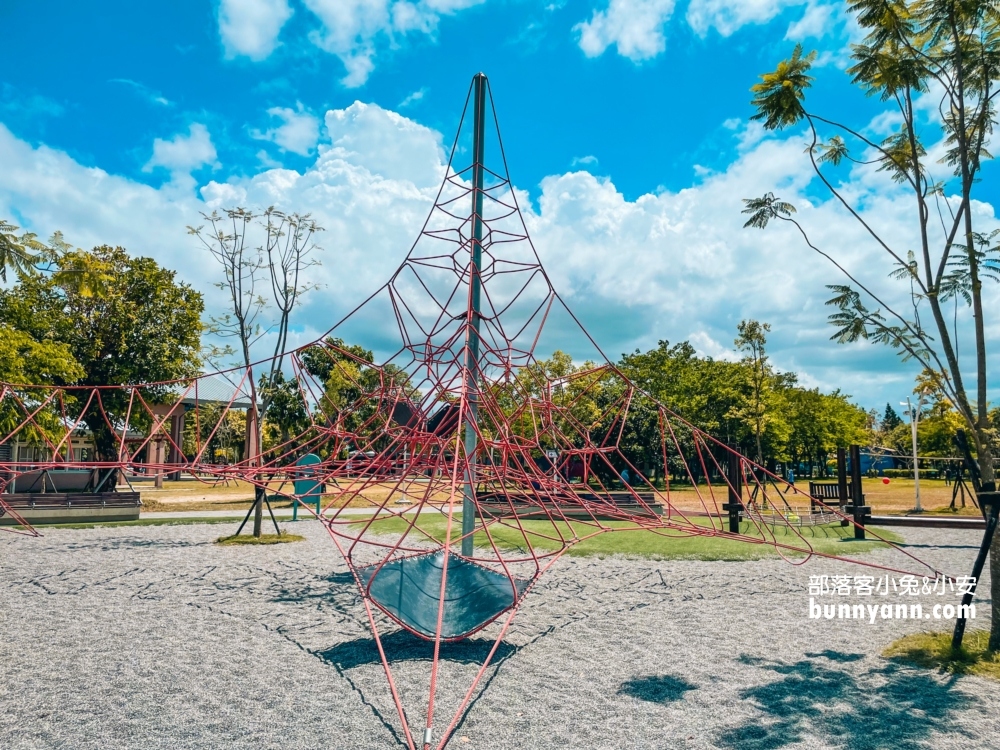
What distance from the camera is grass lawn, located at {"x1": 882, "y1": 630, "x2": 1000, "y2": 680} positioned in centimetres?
574

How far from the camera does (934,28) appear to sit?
662cm

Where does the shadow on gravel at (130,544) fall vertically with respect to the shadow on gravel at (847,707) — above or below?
below

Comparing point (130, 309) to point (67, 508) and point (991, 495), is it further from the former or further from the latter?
point (991, 495)

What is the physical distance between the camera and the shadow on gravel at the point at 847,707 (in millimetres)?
4328

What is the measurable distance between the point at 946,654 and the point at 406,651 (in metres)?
4.84

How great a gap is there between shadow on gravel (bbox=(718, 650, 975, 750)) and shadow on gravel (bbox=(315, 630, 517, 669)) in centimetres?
231

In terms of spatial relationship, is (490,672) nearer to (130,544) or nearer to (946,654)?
(946,654)

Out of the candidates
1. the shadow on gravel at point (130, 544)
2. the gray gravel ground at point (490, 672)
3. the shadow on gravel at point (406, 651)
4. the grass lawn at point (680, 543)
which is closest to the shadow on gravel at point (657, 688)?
the gray gravel ground at point (490, 672)

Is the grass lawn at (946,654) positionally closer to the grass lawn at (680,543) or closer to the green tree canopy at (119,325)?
the grass lawn at (680,543)

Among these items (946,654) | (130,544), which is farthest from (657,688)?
(130,544)

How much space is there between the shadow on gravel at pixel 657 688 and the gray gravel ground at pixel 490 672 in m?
0.02

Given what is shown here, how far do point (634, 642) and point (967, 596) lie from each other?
9.82 feet

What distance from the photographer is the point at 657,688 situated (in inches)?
208

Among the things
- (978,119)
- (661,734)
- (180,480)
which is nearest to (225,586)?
(661,734)
